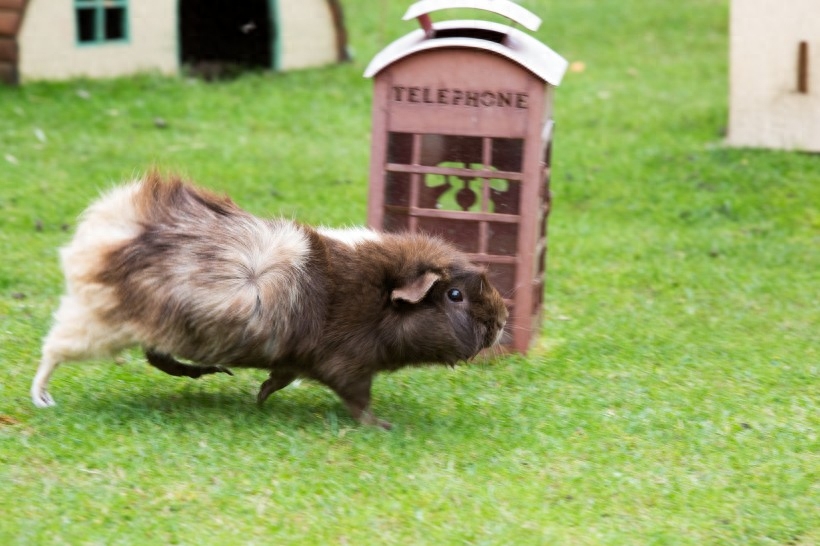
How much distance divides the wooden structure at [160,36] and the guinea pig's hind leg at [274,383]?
6.52 meters

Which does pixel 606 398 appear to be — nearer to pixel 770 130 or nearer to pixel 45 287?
pixel 45 287

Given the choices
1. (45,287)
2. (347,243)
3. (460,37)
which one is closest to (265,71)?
(45,287)

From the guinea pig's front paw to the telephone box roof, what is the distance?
7.02 ft

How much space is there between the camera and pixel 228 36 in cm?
1273

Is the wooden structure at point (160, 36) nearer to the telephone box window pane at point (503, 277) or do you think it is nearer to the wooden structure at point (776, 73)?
the wooden structure at point (776, 73)

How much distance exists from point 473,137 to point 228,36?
24.1ft

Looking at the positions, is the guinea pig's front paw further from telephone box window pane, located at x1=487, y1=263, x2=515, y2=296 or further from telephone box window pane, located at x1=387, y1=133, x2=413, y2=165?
telephone box window pane, located at x1=487, y1=263, x2=515, y2=296

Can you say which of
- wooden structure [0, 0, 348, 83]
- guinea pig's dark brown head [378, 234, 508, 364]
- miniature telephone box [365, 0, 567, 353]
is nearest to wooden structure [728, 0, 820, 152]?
miniature telephone box [365, 0, 567, 353]

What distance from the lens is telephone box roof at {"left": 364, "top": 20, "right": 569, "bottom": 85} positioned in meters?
5.75

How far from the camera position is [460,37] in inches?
233

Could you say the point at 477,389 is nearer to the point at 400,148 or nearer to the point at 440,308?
the point at 440,308

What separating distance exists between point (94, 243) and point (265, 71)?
26.1 feet

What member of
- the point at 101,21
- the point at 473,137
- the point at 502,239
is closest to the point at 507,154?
the point at 473,137

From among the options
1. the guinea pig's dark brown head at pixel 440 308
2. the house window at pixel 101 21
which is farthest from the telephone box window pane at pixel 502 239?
the house window at pixel 101 21
